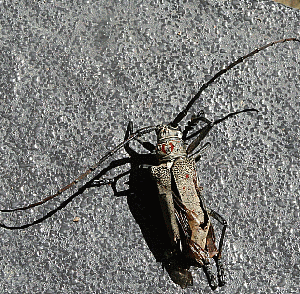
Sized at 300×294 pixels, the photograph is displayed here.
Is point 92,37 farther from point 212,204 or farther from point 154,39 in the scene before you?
point 212,204

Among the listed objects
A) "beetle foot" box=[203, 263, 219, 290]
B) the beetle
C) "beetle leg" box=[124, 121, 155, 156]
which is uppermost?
"beetle leg" box=[124, 121, 155, 156]

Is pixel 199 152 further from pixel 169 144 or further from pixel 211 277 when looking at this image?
pixel 211 277

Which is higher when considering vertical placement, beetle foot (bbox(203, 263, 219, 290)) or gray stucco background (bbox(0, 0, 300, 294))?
gray stucco background (bbox(0, 0, 300, 294))

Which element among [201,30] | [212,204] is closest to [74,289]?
[212,204]

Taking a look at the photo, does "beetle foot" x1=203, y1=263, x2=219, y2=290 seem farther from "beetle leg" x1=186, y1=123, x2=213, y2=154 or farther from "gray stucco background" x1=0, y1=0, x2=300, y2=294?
"beetle leg" x1=186, y1=123, x2=213, y2=154

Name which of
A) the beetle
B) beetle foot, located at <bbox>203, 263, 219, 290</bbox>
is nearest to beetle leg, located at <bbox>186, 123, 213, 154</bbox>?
the beetle
